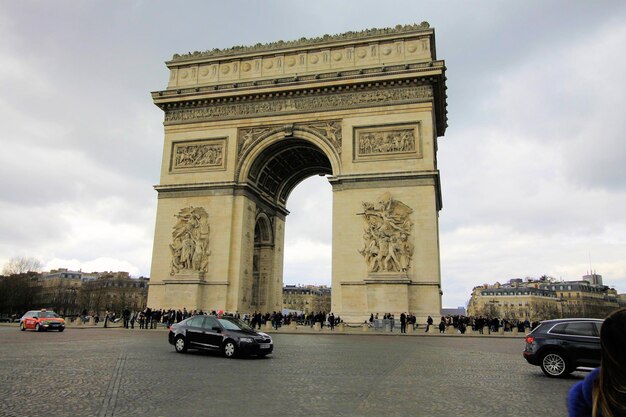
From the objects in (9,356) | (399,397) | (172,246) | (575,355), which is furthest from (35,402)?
(172,246)

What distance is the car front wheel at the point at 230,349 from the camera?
13281 mm

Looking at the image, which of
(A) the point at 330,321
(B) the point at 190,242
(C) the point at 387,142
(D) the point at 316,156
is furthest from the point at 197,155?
(A) the point at 330,321

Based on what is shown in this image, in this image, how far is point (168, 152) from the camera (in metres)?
34.5

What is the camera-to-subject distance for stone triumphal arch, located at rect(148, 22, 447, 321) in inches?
1136

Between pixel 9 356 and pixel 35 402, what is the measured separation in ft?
21.7

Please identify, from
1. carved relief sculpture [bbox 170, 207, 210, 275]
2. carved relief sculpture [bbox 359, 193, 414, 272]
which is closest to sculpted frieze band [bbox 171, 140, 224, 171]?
carved relief sculpture [bbox 170, 207, 210, 275]

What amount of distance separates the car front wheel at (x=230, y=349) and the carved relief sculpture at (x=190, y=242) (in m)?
18.5

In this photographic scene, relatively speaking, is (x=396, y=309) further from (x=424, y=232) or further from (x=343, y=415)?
(x=343, y=415)

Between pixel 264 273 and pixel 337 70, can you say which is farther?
pixel 264 273

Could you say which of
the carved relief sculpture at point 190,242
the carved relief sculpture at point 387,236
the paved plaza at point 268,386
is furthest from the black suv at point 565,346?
the carved relief sculpture at point 190,242

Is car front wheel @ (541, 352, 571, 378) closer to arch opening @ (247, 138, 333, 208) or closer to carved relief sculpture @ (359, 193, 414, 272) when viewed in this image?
carved relief sculpture @ (359, 193, 414, 272)

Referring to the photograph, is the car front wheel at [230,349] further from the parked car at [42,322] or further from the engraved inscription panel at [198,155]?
the engraved inscription panel at [198,155]

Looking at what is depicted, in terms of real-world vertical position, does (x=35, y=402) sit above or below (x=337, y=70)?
below

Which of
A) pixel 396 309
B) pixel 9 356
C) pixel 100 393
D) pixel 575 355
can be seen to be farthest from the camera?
pixel 396 309
